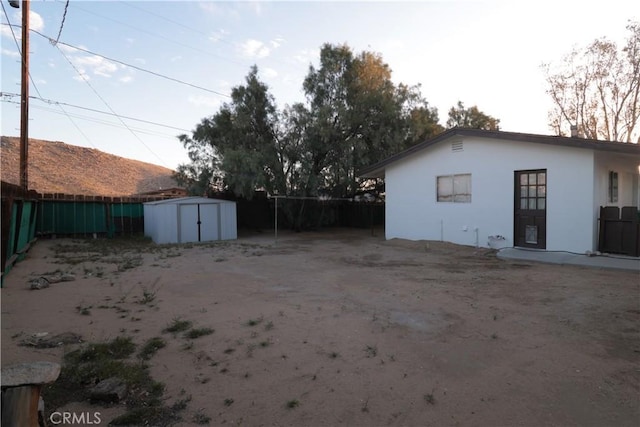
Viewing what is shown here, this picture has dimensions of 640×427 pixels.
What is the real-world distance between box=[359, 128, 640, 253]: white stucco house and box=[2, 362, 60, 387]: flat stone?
36.0ft

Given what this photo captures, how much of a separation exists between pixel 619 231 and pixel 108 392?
11.2 meters

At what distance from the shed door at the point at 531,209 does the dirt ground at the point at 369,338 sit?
237cm

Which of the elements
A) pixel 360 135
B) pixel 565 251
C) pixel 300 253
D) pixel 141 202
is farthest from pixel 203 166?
pixel 565 251

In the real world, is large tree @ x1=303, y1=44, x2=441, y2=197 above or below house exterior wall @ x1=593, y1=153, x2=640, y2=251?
above

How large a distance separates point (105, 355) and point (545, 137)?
1081 centimetres

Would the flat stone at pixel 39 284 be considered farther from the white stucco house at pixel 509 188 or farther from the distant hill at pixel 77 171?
the distant hill at pixel 77 171

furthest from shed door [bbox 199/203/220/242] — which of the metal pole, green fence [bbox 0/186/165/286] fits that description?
the metal pole

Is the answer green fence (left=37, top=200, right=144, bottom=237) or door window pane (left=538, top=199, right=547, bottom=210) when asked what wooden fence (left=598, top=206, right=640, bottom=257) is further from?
green fence (left=37, top=200, right=144, bottom=237)

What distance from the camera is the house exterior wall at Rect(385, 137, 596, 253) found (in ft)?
32.0

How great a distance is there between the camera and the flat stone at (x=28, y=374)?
2100 mm

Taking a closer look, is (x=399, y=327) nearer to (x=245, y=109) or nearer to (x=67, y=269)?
(x=67, y=269)

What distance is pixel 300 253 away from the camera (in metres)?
11.8

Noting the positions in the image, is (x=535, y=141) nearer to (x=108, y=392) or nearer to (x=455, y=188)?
(x=455, y=188)

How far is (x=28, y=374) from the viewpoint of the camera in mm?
2168
